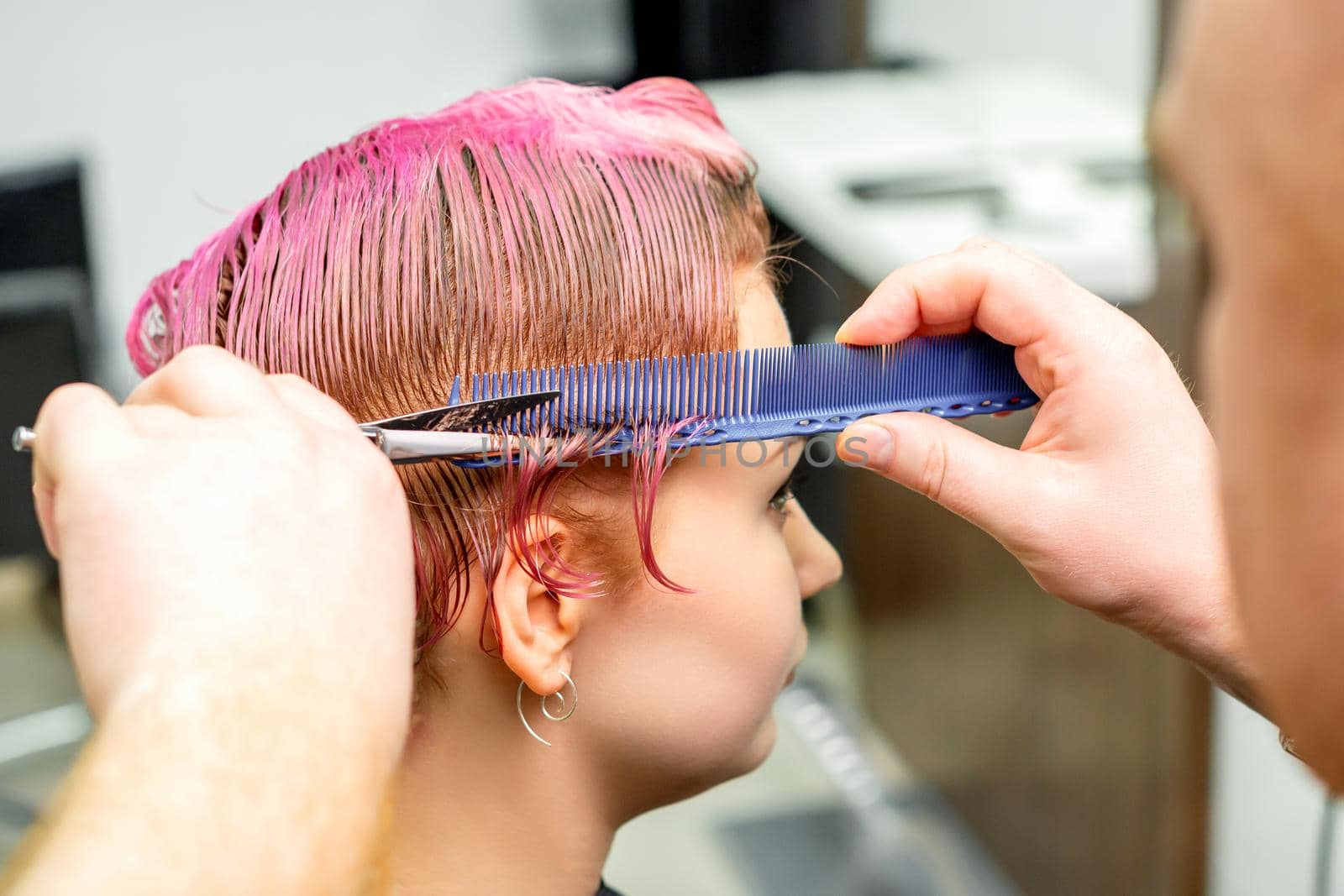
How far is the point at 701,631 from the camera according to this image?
0.92m

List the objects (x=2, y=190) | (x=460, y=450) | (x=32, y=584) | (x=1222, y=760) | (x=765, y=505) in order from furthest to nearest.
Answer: (x=32, y=584)
(x=2, y=190)
(x=1222, y=760)
(x=765, y=505)
(x=460, y=450)

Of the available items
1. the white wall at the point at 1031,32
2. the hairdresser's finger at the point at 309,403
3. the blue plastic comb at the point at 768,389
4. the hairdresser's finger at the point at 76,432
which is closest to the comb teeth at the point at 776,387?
the blue plastic comb at the point at 768,389

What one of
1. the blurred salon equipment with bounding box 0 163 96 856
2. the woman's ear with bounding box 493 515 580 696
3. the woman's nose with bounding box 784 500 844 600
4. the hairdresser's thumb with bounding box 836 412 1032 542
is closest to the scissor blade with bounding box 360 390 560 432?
the woman's ear with bounding box 493 515 580 696

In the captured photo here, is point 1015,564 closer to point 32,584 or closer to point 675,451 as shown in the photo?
point 675,451

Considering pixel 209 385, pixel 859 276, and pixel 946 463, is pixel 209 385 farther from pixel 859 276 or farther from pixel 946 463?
pixel 859 276

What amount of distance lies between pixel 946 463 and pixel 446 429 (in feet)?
1.10

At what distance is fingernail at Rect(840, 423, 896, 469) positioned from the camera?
0.84m

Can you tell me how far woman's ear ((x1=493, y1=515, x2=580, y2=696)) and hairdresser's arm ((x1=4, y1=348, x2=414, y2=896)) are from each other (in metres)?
0.25

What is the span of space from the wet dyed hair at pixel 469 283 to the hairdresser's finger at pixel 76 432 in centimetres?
25

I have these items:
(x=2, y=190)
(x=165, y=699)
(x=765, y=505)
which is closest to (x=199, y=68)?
(x=2, y=190)

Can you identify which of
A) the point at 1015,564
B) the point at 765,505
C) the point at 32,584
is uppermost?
the point at 765,505

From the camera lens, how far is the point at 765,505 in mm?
959

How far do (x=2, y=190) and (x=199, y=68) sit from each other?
1.14 metres

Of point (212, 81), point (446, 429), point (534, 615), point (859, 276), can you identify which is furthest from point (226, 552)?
point (212, 81)
